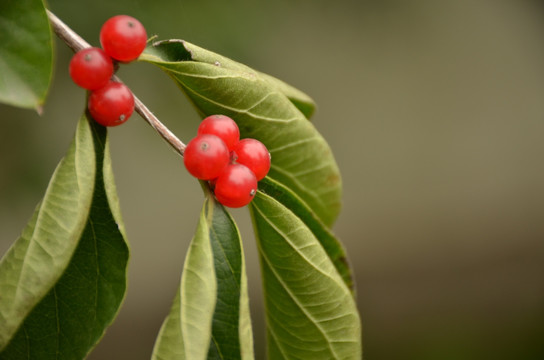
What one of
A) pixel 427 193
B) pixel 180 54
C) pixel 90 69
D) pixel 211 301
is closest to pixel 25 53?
pixel 90 69

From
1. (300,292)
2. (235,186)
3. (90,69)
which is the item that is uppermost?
(90,69)

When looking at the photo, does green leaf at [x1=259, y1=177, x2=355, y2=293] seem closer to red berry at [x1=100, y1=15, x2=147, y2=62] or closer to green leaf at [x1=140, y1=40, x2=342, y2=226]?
green leaf at [x1=140, y1=40, x2=342, y2=226]

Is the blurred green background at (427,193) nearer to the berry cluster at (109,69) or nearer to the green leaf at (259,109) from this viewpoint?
the green leaf at (259,109)

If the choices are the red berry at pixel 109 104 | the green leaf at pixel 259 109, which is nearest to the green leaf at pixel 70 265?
the red berry at pixel 109 104

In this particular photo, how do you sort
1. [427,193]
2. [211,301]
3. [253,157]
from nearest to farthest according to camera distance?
1. [211,301]
2. [253,157]
3. [427,193]

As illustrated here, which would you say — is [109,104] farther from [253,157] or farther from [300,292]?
[300,292]

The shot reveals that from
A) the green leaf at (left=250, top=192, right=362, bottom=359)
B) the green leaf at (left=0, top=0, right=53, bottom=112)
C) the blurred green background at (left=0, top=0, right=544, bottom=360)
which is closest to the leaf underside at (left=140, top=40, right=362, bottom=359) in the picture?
the green leaf at (left=250, top=192, right=362, bottom=359)
